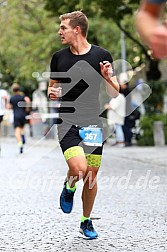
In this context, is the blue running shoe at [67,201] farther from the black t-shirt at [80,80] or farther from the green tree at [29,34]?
the green tree at [29,34]

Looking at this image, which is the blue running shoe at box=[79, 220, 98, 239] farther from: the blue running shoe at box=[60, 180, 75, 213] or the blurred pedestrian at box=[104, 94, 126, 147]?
the blurred pedestrian at box=[104, 94, 126, 147]

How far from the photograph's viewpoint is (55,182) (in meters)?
11.5

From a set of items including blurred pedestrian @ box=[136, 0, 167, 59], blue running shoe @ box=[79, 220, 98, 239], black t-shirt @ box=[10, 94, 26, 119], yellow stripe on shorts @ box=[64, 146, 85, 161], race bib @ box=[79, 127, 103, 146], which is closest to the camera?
blurred pedestrian @ box=[136, 0, 167, 59]

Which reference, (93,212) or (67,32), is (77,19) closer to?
(67,32)

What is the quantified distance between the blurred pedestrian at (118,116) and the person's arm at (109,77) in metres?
15.2

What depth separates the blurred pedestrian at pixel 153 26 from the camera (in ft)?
9.44

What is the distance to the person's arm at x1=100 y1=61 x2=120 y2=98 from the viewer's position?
213 inches

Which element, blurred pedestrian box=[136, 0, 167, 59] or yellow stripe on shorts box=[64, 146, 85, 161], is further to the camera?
yellow stripe on shorts box=[64, 146, 85, 161]

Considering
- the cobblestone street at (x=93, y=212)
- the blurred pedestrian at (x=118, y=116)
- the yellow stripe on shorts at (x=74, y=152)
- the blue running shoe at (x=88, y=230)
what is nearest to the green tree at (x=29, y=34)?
the blurred pedestrian at (x=118, y=116)

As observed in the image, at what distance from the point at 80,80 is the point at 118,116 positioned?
626 inches

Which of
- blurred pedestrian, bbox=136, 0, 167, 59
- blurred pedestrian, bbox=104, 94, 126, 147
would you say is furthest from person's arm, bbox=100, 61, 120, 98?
blurred pedestrian, bbox=104, 94, 126, 147

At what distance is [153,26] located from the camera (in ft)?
9.54

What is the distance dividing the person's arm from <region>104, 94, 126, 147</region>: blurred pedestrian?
599 inches

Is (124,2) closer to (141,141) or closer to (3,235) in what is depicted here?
(141,141)
